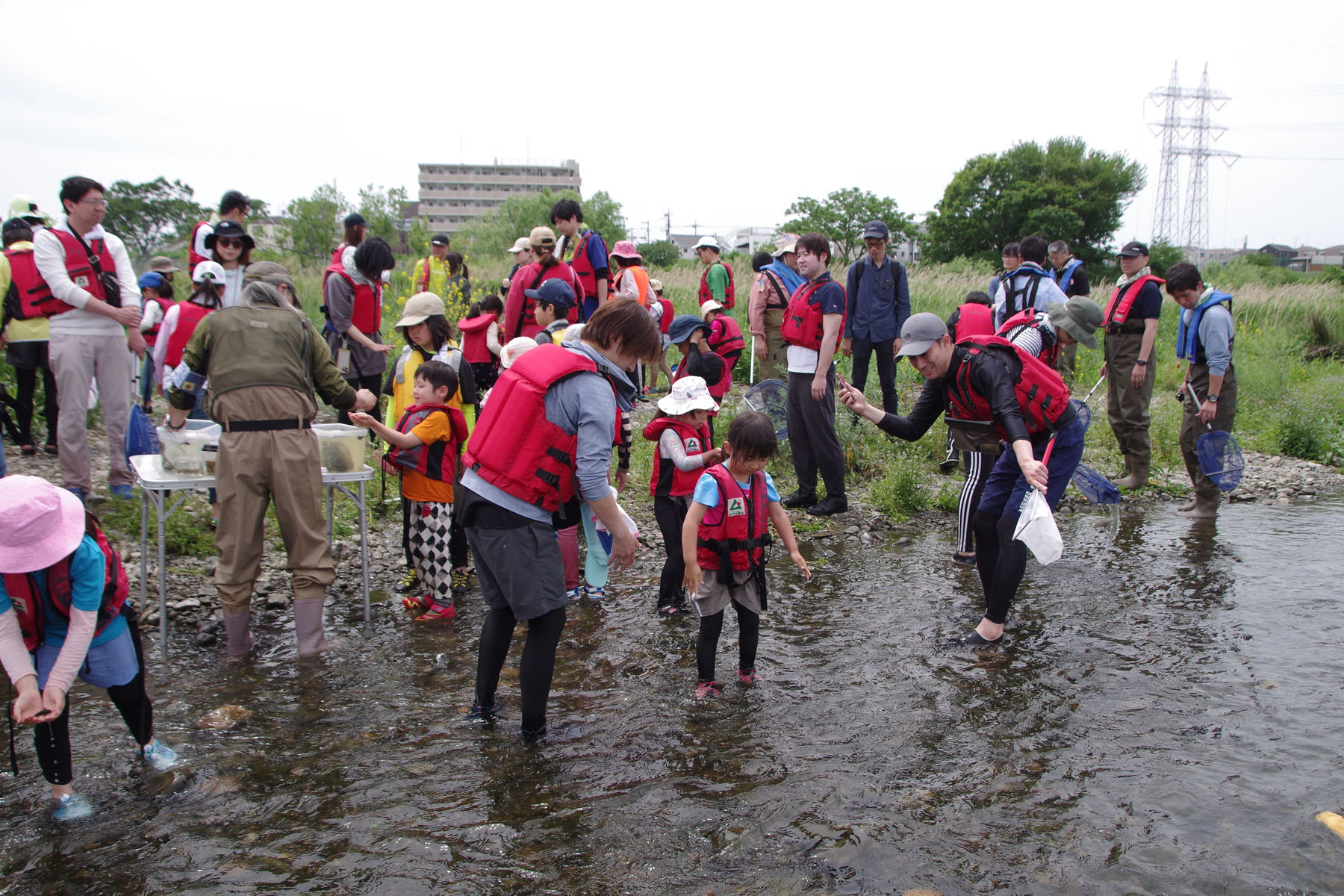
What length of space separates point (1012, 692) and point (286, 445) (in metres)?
3.78

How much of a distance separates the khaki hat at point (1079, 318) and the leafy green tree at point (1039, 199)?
47.9 metres

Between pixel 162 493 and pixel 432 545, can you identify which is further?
pixel 432 545

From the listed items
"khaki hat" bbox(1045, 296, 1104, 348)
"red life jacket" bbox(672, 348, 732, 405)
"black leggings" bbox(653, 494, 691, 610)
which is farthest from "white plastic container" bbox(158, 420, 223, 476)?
"khaki hat" bbox(1045, 296, 1104, 348)

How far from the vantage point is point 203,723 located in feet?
12.2

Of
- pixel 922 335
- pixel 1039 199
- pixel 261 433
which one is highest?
pixel 1039 199

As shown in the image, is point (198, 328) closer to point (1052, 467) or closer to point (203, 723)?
point (203, 723)

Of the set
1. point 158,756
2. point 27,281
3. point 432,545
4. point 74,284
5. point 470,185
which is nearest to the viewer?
point 158,756

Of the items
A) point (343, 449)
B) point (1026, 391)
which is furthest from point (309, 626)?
point (1026, 391)

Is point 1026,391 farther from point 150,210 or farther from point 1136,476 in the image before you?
point 150,210

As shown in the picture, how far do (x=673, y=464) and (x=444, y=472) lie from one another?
1.37 metres

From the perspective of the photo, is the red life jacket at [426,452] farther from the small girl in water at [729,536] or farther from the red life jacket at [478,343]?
the red life jacket at [478,343]

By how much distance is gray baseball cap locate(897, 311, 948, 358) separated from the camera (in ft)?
14.5

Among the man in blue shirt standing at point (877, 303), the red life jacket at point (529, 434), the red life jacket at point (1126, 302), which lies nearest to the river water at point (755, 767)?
the red life jacket at point (529, 434)

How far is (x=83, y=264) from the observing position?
559cm
